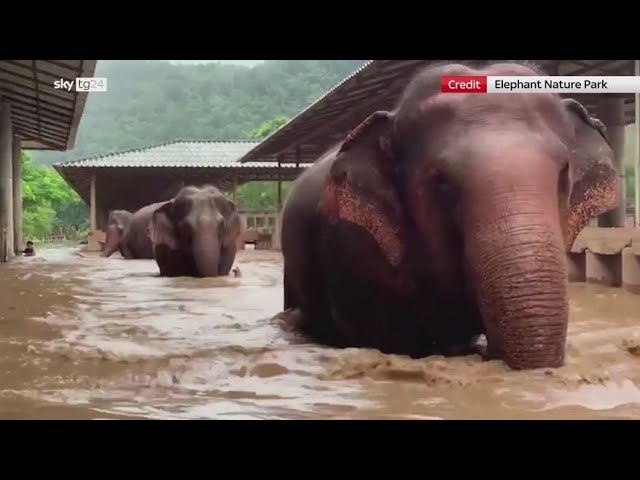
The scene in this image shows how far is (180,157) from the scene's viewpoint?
13.6 feet

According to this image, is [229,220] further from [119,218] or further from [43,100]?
[43,100]

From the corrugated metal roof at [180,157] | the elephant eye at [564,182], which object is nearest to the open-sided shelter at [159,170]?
the corrugated metal roof at [180,157]

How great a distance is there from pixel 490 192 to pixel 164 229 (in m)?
4.76

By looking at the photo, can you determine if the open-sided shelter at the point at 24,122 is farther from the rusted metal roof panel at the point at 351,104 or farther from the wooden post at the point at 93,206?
the rusted metal roof panel at the point at 351,104

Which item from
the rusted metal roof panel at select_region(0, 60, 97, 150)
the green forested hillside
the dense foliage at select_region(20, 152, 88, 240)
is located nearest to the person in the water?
the dense foliage at select_region(20, 152, 88, 240)

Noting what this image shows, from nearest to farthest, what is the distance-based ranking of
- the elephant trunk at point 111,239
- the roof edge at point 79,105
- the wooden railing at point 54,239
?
the roof edge at point 79,105
the wooden railing at point 54,239
the elephant trunk at point 111,239

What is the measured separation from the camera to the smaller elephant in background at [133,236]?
254 inches

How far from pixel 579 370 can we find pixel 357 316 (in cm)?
81

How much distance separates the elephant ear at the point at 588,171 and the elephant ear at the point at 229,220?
11.7 ft

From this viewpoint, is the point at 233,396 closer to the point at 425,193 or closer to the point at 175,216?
the point at 425,193

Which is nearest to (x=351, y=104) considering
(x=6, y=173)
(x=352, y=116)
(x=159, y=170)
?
(x=352, y=116)

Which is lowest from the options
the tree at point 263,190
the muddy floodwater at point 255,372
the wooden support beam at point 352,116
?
the muddy floodwater at point 255,372

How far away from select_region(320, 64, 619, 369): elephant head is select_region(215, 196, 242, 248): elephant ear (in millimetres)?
3539

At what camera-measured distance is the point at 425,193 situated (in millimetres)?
2646
